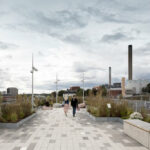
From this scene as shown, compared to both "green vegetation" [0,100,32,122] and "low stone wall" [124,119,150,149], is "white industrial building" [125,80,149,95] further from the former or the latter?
"low stone wall" [124,119,150,149]

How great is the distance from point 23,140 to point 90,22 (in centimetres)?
764

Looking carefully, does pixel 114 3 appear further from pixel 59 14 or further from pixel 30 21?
pixel 30 21

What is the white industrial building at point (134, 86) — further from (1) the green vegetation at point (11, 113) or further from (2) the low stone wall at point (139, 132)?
(2) the low stone wall at point (139, 132)

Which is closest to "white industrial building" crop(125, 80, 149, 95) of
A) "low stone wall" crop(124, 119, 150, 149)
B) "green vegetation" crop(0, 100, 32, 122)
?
"green vegetation" crop(0, 100, 32, 122)

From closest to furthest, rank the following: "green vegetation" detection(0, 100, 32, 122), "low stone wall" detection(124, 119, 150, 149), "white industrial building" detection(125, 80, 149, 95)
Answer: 1. "low stone wall" detection(124, 119, 150, 149)
2. "green vegetation" detection(0, 100, 32, 122)
3. "white industrial building" detection(125, 80, 149, 95)

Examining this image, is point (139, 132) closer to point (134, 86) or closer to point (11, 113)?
point (11, 113)

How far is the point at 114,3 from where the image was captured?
9812mm

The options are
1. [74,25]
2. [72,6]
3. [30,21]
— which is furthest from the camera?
[30,21]

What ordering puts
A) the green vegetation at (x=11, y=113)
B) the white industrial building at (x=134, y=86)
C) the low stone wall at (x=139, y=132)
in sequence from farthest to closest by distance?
the white industrial building at (x=134, y=86)
the green vegetation at (x=11, y=113)
the low stone wall at (x=139, y=132)

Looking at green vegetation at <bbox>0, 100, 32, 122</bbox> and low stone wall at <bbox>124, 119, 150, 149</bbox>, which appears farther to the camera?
green vegetation at <bbox>0, 100, 32, 122</bbox>

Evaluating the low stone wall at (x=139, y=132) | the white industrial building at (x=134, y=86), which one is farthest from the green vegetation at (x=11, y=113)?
the white industrial building at (x=134, y=86)

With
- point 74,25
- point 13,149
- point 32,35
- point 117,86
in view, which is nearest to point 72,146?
point 13,149

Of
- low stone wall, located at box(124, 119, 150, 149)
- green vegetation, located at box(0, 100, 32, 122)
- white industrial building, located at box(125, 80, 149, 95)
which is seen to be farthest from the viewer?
white industrial building, located at box(125, 80, 149, 95)

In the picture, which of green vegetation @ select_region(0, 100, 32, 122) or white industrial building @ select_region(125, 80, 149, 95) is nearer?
green vegetation @ select_region(0, 100, 32, 122)
